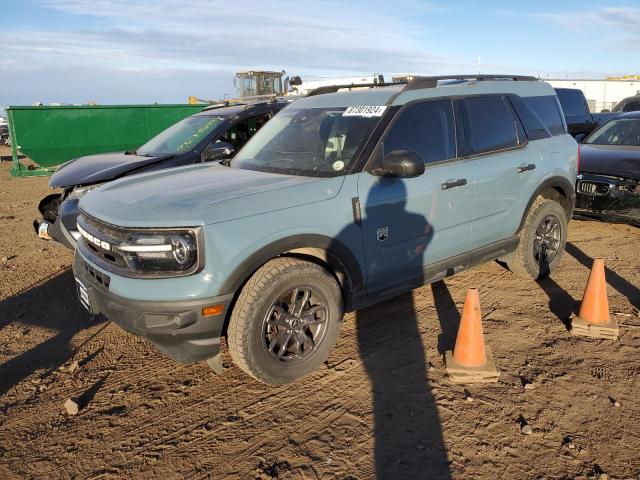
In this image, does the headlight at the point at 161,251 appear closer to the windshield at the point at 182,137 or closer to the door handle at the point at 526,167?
the door handle at the point at 526,167

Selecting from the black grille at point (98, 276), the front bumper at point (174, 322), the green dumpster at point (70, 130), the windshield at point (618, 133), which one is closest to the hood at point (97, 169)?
the black grille at point (98, 276)

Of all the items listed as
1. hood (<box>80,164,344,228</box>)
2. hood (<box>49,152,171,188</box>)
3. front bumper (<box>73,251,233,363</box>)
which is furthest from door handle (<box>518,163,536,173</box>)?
hood (<box>49,152,171,188</box>)

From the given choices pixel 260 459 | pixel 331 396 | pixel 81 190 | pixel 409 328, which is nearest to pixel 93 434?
pixel 260 459

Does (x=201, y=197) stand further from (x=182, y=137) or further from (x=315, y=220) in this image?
(x=182, y=137)

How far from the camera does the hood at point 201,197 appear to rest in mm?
3066

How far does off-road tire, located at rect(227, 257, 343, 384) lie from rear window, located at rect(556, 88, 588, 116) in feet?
37.1

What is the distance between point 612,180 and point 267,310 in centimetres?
538

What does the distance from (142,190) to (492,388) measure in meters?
2.71

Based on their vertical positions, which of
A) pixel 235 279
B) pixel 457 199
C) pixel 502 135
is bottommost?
pixel 235 279

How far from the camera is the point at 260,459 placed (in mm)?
2807

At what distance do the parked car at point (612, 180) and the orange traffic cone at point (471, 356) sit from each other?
4018mm

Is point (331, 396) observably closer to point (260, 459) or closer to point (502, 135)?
point (260, 459)

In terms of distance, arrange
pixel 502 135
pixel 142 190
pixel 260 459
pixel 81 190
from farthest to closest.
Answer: pixel 81 190 → pixel 502 135 → pixel 142 190 → pixel 260 459

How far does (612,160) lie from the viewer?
697cm
